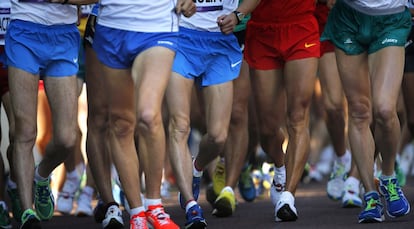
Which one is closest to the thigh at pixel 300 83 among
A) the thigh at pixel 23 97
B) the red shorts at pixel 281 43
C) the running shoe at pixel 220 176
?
the red shorts at pixel 281 43

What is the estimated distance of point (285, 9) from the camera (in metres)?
12.1

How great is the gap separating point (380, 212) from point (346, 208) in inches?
82.9

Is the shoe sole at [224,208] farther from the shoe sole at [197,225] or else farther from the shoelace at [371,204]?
the shoe sole at [197,225]

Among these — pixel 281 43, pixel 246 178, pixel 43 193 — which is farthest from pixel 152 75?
pixel 246 178

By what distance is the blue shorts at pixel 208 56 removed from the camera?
11656mm

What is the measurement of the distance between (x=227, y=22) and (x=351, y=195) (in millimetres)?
2703

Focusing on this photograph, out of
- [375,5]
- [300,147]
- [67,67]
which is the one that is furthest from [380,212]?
[67,67]

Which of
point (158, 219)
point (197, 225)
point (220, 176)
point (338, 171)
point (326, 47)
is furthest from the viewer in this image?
point (338, 171)

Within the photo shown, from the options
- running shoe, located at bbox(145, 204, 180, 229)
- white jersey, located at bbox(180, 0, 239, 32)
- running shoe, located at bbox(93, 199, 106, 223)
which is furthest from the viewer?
running shoe, located at bbox(93, 199, 106, 223)

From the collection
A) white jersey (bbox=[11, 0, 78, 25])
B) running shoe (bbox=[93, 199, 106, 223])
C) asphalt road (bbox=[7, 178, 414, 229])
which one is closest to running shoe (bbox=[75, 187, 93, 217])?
asphalt road (bbox=[7, 178, 414, 229])

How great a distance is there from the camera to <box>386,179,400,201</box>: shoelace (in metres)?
11.5

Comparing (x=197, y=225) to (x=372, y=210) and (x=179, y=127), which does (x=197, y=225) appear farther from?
(x=372, y=210)

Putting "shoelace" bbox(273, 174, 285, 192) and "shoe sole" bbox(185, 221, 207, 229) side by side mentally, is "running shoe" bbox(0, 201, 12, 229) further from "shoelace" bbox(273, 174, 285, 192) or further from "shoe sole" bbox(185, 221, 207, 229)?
"shoelace" bbox(273, 174, 285, 192)

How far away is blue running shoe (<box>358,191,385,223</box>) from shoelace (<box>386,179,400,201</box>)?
218 millimetres
